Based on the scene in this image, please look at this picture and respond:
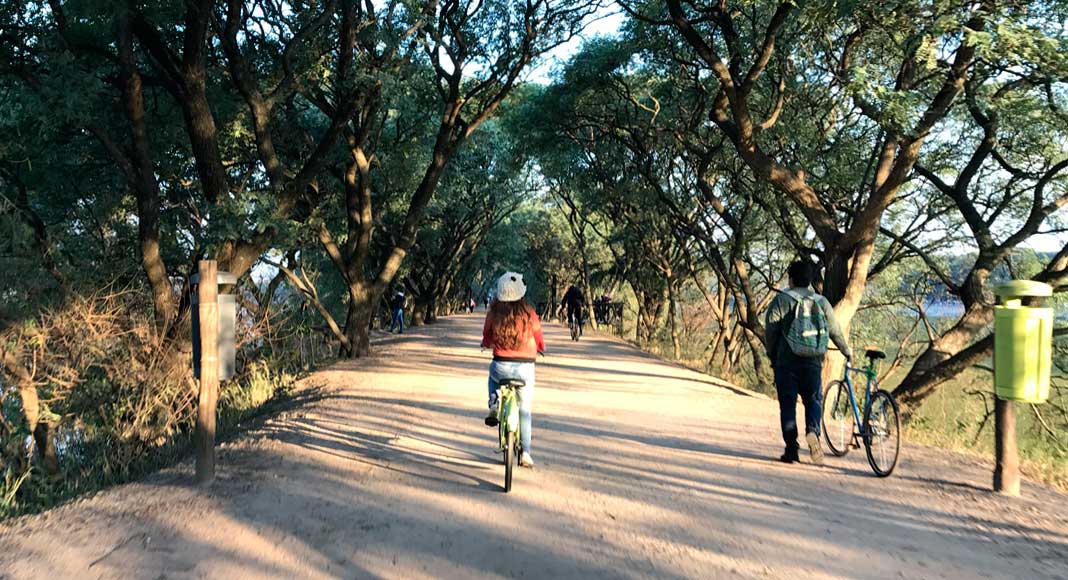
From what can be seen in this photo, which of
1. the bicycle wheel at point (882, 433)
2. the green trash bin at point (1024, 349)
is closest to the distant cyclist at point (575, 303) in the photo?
the bicycle wheel at point (882, 433)

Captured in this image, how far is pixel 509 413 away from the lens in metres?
6.45

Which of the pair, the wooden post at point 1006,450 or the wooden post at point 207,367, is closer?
the wooden post at point 1006,450

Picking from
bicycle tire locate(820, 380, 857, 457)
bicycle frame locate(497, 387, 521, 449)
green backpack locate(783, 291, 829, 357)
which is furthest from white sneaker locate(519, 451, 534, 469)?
bicycle tire locate(820, 380, 857, 457)

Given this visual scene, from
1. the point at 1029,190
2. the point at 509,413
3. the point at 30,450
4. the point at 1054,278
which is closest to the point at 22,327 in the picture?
the point at 30,450

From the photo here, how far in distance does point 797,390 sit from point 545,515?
2928 mm

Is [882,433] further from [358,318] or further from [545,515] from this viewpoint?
[358,318]

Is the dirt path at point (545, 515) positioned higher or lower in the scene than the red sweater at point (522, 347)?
lower

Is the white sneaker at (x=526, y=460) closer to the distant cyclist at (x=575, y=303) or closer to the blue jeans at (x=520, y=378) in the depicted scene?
the blue jeans at (x=520, y=378)

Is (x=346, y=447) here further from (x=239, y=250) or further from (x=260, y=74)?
(x=260, y=74)

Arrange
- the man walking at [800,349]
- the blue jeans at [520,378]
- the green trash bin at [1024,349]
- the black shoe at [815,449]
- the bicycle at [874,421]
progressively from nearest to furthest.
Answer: the green trash bin at [1024,349]
the blue jeans at [520,378]
the bicycle at [874,421]
the man walking at [800,349]
the black shoe at [815,449]

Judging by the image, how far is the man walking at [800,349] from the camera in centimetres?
721

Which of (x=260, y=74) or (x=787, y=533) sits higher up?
(x=260, y=74)

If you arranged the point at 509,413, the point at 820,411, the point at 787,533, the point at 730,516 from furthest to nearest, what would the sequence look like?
the point at 820,411
the point at 509,413
the point at 730,516
the point at 787,533

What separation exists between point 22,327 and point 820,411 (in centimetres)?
846
